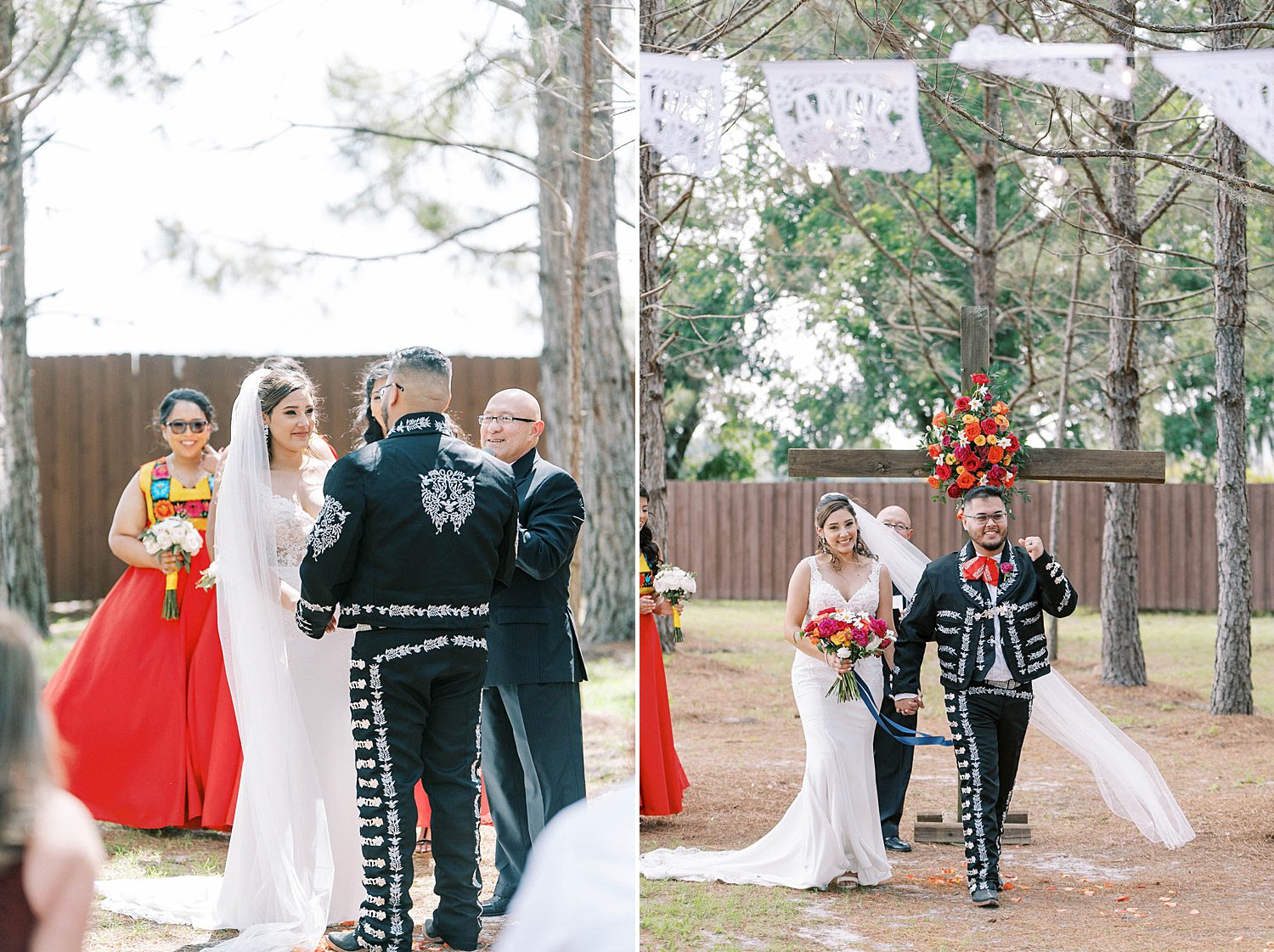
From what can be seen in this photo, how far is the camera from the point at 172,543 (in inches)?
165

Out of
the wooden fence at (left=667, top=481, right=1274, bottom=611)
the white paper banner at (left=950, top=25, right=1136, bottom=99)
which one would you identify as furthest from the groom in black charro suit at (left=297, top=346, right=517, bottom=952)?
the white paper banner at (left=950, top=25, right=1136, bottom=99)

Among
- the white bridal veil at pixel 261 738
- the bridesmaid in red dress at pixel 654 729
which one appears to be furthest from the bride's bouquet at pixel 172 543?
Result: the bridesmaid in red dress at pixel 654 729

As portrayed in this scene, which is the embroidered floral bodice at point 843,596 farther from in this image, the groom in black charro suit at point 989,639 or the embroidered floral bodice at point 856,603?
the groom in black charro suit at point 989,639

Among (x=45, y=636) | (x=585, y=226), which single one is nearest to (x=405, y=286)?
(x=585, y=226)

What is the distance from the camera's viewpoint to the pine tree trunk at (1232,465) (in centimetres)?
624

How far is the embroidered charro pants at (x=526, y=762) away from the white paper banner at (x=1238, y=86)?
9.29 feet

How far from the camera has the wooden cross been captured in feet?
14.1

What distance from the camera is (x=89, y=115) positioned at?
4203 mm

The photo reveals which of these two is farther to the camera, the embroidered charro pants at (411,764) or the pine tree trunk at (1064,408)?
the pine tree trunk at (1064,408)

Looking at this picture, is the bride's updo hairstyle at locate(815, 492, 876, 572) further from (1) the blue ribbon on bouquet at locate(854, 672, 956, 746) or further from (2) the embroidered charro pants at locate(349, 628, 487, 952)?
(2) the embroidered charro pants at locate(349, 628, 487, 952)

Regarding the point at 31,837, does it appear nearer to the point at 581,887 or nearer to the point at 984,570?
the point at 581,887

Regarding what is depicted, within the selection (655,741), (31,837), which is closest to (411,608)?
(31,837)

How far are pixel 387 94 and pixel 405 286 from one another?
63cm

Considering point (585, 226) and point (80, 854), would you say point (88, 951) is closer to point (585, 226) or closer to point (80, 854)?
point (80, 854)
